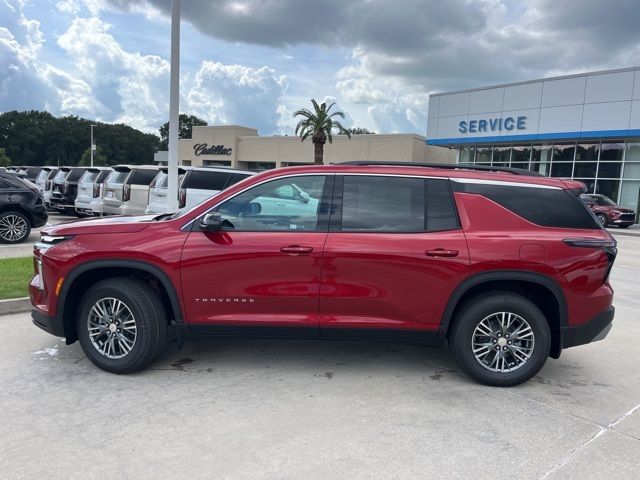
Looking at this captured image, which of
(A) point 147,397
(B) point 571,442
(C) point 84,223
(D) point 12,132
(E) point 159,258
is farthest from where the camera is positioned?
(D) point 12,132

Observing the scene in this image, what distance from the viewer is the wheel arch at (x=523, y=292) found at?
13.4ft

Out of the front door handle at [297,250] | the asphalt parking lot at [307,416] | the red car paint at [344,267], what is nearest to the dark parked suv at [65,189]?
the asphalt parking lot at [307,416]

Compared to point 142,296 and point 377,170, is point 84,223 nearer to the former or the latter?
point 142,296

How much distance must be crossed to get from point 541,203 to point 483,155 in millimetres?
31835

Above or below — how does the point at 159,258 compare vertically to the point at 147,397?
above

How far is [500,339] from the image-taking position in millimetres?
4195

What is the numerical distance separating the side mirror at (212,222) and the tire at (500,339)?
6.79ft

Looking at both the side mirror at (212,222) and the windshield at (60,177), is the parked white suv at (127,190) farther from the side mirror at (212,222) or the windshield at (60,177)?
the side mirror at (212,222)

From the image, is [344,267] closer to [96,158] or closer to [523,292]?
[523,292]

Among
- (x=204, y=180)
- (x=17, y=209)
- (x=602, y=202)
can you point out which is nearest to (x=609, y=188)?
(x=602, y=202)

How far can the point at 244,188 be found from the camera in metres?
4.27

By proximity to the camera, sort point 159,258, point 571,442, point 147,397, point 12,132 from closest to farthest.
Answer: point 571,442 → point 147,397 → point 159,258 → point 12,132

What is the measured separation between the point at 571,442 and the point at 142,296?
327 centimetres

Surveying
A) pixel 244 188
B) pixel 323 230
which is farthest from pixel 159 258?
pixel 323 230
